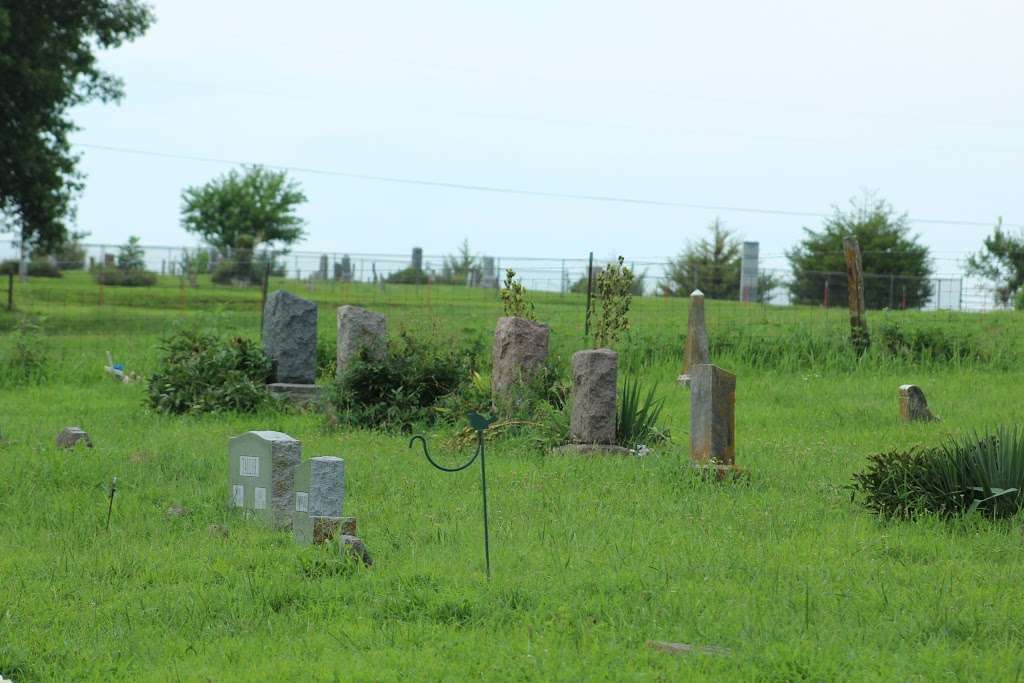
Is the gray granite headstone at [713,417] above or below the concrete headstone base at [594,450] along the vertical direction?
Answer: above

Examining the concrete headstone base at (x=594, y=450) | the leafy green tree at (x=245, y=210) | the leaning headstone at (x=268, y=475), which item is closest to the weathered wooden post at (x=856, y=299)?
the concrete headstone base at (x=594, y=450)

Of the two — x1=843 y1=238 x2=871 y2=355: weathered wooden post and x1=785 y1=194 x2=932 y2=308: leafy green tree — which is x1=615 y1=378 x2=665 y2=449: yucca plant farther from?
x1=785 y1=194 x2=932 y2=308: leafy green tree

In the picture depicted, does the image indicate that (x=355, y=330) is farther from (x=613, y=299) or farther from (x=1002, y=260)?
(x=1002, y=260)

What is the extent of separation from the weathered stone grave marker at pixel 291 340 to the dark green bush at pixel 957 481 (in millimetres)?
9048

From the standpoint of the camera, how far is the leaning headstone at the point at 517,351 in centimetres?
1250

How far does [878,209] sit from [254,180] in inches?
1318

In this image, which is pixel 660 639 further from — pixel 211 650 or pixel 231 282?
pixel 231 282

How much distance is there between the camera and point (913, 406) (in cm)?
1340

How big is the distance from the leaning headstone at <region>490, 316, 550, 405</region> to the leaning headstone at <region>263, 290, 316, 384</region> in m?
4.22

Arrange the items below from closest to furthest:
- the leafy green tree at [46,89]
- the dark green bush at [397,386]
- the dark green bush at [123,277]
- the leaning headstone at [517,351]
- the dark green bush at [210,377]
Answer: the leaning headstone at [517,351] → the dark green bush at [397,386] → the dark green bush at [210,377] → the leafy green tree at [46,89] → the dark green bush at [123,277]

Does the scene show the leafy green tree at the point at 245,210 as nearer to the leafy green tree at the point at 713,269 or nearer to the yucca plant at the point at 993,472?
the leafy green tree at the point at 713,269

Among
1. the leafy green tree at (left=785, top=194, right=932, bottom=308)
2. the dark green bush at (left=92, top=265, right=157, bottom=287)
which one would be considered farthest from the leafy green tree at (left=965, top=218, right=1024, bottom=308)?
the dark green bush at (left=92, top=265, right=157, bottom=287)

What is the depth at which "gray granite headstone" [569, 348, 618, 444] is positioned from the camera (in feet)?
35.9

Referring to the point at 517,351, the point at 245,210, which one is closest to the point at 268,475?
the point at 517,351
